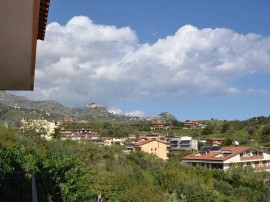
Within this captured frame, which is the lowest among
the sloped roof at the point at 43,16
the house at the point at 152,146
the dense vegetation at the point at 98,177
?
the dense vegetation at the point at 98,177

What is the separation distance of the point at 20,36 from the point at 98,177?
58.0 ft

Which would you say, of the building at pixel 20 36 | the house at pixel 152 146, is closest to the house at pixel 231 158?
the house at pixel 152 146

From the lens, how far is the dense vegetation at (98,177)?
1244cm

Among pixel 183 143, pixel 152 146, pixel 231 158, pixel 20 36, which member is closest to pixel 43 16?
pixel 20 36

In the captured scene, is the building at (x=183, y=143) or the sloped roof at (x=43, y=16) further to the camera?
the building at (x=183, y=143)

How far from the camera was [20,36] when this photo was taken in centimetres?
412

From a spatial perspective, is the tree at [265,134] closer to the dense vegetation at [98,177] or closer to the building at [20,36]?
the dense vegetation at [98,177]

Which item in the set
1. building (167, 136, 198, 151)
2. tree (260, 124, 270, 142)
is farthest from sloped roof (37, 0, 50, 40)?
→ building (167, 136, 198, 151)

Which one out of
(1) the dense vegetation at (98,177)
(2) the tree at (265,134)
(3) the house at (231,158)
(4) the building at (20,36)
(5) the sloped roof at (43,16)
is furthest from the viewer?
(2) the tree at (265,134)

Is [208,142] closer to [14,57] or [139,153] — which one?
[139,153]

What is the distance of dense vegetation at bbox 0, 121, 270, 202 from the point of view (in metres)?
12.4

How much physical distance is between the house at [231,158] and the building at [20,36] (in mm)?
47657

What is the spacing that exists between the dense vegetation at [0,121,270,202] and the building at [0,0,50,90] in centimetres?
236

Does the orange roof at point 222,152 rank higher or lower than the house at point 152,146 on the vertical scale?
lower
